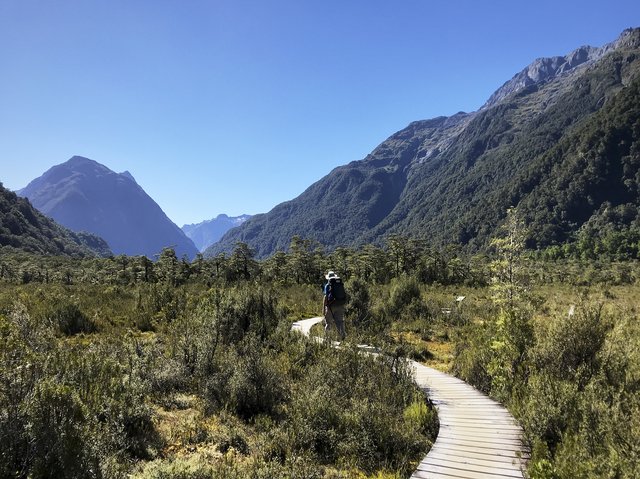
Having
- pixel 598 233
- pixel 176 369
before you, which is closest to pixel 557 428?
pixel 176 369

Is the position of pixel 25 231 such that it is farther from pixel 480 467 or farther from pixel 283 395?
pixel 480 467

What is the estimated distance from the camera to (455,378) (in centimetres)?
920

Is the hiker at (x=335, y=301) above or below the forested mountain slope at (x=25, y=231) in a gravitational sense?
below

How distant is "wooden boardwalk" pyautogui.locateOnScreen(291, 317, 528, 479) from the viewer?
4957mm

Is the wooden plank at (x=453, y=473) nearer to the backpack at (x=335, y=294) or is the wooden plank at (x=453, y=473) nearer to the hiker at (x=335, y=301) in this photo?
the hiker at (x=335, y=301)

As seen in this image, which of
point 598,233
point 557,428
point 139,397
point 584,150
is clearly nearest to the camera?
point 557,428

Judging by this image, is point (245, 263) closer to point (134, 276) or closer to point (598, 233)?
point (134, 276)

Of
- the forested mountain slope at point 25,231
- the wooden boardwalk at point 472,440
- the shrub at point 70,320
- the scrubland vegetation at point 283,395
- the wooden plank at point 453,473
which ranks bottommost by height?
the wooden boardwalk at point 472,440

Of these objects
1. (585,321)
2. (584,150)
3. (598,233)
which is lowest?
(598,233)

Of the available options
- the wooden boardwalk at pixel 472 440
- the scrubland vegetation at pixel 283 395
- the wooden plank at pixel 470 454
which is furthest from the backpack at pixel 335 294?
the wooden plank at pixel 470 454

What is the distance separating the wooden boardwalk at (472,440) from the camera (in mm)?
4957

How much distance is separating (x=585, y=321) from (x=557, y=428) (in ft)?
8.38

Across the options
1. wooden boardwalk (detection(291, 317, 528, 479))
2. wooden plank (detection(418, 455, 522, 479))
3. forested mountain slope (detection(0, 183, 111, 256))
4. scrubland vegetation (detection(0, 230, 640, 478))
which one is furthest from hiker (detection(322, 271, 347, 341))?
forested mountain slope (detection(0, 183, 111, 256))

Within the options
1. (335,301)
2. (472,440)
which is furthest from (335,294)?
(472,440)
